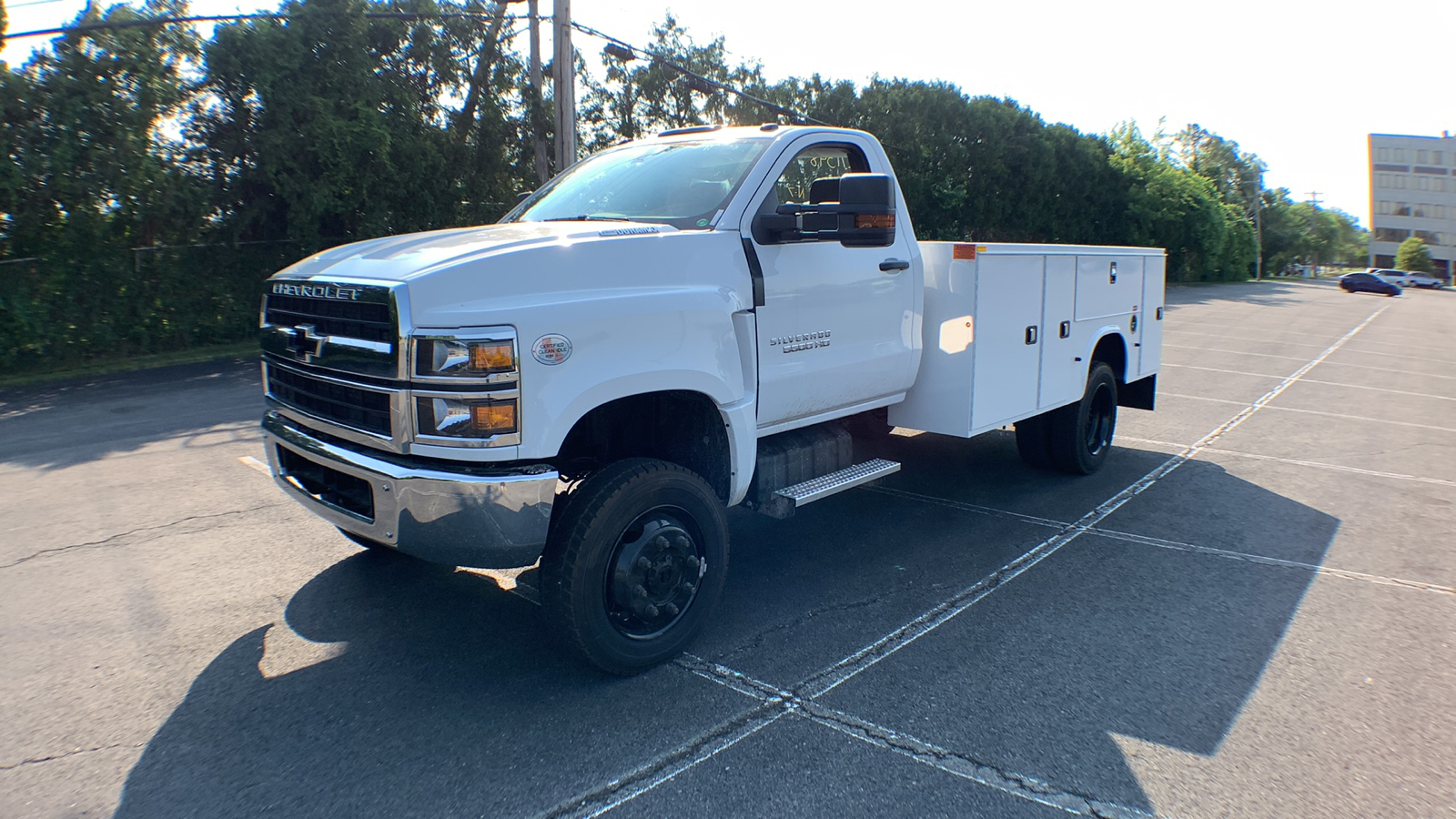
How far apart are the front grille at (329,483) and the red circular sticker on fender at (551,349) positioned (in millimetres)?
813

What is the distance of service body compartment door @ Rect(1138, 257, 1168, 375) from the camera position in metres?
7.90

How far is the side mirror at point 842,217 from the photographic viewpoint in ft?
13.8

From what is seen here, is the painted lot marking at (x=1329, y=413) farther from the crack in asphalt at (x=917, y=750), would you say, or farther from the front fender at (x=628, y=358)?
the crack in asphalt at (x=917, y=750)

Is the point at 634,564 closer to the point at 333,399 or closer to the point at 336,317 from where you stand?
the point at 333,399

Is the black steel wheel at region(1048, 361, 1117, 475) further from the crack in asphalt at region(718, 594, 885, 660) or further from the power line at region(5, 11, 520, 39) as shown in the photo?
the power line at region(5, 11, 520, 39)

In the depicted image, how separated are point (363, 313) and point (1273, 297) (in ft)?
144

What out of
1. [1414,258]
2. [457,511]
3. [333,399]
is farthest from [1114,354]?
[1414,258]

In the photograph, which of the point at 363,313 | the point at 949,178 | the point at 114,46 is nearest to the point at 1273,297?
the point at 949,178

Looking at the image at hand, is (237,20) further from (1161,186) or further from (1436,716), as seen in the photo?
(1161,186)

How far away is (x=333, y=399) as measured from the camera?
3.80 metres

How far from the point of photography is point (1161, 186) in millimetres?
46719

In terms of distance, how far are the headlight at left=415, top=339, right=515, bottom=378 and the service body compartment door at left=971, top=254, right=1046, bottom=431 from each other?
3112 mm

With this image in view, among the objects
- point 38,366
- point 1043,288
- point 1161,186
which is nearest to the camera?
point 1043,288

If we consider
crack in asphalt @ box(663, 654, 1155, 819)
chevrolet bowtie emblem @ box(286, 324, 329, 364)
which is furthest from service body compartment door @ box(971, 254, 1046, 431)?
chevrolet bowtie emblem @ box(286, 324, 329, 364)
